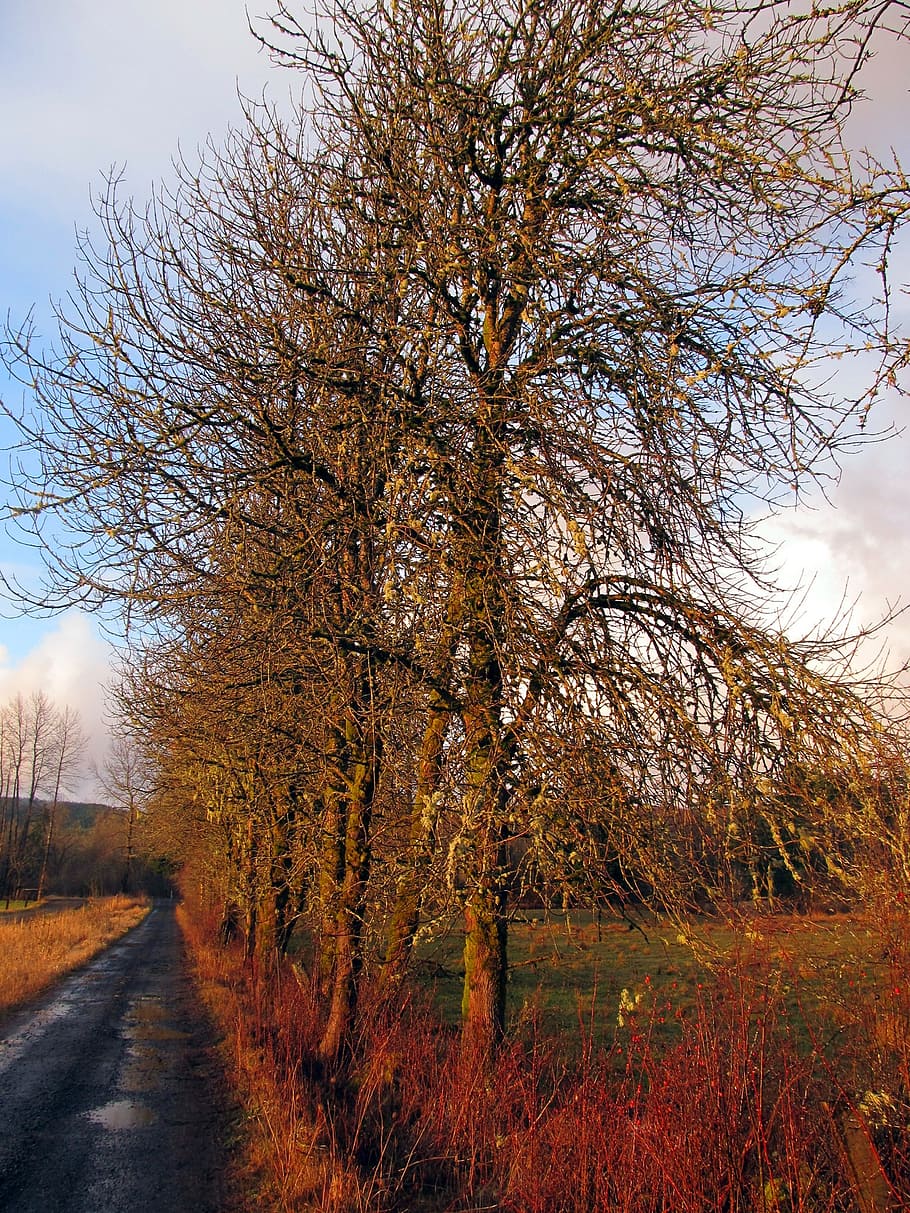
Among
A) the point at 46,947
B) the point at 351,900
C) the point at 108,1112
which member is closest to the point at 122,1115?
the point at 108,1112

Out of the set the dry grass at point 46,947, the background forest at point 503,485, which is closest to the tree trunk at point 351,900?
the background forest at point 503,485

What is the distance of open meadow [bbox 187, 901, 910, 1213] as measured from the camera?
146 inches

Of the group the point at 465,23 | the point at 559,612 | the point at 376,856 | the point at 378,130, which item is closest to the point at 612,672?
the point at 559,612

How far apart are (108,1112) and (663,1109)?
21.2 feet

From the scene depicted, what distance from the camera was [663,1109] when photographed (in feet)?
12.9

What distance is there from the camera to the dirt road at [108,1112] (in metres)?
5.71

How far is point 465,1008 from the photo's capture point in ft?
20.0

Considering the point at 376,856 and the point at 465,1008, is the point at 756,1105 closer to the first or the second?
the point at 465,1008

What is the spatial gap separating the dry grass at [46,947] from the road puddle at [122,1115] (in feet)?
26.5

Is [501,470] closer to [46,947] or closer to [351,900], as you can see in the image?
[351,900]

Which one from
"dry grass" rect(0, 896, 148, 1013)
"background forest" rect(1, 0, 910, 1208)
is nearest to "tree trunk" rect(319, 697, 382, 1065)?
"background forest" rect(1, 0, 910, 1208)

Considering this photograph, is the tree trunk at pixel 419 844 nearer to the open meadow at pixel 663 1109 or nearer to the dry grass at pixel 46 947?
the open meadow at pixel 663 1109

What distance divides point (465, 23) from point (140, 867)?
261 ft

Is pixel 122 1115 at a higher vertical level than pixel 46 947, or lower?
higher
